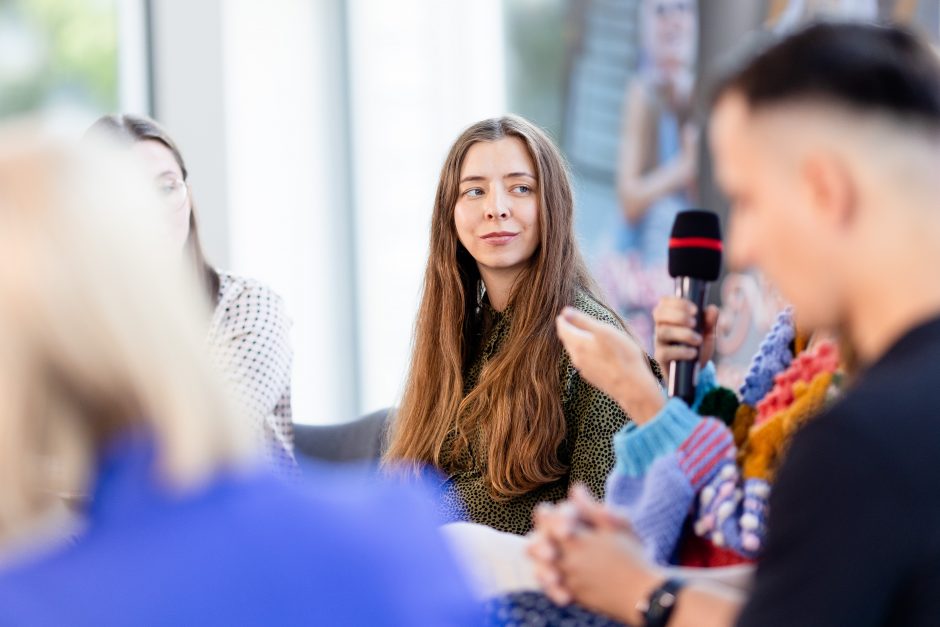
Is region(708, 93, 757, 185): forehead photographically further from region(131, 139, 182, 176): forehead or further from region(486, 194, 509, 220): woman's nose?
region(131, 139, 182, 176): forehead

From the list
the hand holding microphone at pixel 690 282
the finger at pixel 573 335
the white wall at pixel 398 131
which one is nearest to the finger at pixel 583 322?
the finger at pixel 573 335

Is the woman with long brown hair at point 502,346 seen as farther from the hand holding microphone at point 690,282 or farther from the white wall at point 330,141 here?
the white wall at point 330,141

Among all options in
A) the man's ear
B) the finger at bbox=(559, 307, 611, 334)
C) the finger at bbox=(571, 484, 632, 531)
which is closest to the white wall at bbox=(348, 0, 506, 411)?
the finger at bbox=(559, 307, 611, 334)

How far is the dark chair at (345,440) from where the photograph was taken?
9.44ft

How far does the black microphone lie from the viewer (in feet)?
5.42

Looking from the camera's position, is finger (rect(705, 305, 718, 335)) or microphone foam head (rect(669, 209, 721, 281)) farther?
finger (rect(705, 305, 718, 335))

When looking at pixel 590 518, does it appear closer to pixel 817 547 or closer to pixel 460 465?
pixel 817 547

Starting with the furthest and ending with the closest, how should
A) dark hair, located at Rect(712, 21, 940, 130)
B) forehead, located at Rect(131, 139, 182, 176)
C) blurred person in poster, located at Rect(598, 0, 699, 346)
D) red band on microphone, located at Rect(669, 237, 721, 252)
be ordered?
1. blurred person in poster, located at Rect(598, 0, 699, 346)
2. forehead, located at Rect(131, 139, 182, 176)
3. red band on microphone, located at Rect(669, 237, 721, 252)
4. dark hair, located at Rect(712, 21, 940, 130)

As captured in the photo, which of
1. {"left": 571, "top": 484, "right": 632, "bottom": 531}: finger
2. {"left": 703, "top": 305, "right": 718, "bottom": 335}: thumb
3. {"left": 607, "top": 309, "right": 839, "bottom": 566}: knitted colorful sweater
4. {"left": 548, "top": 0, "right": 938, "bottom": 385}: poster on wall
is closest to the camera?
{"left": 571, "top": 484, "right": 632, "bottom": 531}: finger

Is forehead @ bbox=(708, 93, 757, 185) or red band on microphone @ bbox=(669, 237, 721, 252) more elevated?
forehead @ bbox=(708, 93, 757, 185)

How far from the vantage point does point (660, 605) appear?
1.29 metres

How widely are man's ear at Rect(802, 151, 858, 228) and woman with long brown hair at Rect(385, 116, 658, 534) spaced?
126 cm

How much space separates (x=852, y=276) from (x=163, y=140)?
2.23 m

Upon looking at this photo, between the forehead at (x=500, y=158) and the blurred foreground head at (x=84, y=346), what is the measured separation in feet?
5.85
